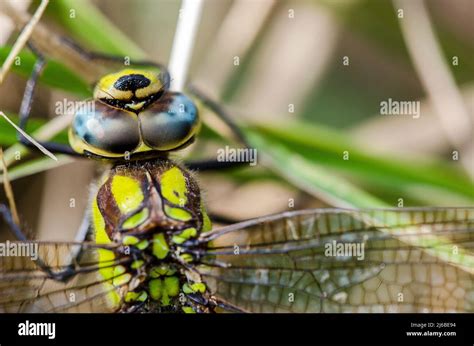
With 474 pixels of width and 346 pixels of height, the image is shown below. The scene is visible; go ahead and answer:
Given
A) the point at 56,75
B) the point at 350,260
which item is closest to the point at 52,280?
the point at 56,75

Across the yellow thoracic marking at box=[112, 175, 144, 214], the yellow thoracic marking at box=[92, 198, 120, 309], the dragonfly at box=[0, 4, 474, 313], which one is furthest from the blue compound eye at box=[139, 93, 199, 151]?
the yellow thoracic marking at box=[92, 198, 120, 309]

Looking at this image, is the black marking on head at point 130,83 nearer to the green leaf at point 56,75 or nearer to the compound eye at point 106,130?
the compound eye at point 106,130

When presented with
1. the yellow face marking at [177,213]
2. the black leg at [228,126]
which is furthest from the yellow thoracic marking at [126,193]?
the black leg at [228,126]

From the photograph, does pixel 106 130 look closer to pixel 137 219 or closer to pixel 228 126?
pixel 137 219

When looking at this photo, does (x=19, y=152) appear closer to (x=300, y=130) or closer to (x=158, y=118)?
(x=158, y=118)

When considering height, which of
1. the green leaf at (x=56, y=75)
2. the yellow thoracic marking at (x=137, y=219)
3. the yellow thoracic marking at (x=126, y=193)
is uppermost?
the green leaf at (x=56, y=75)

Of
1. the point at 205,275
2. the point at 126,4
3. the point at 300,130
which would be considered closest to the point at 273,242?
the point at 205,275

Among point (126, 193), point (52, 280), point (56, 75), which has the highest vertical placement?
point (56, 75)
